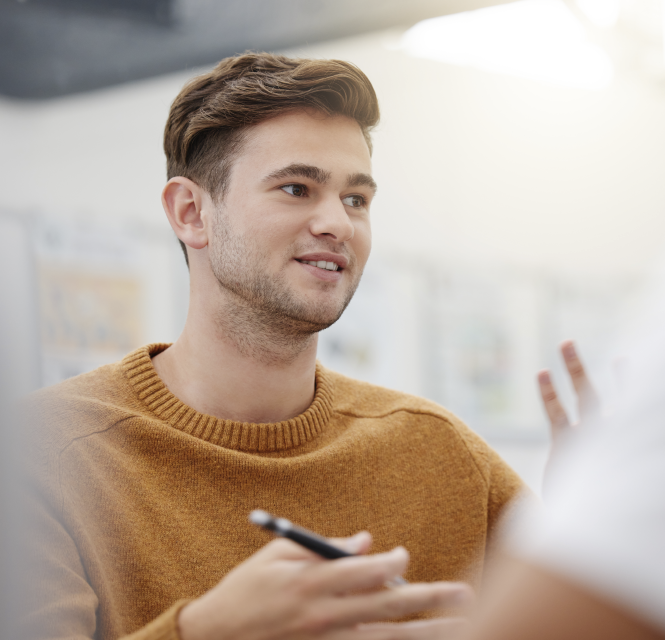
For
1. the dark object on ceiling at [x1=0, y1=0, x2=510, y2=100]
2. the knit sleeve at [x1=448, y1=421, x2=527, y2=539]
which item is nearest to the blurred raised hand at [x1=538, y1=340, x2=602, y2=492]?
the knit sleeve at [x1=448, y1=421, x2=527, y2=539]

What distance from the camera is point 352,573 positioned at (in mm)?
462

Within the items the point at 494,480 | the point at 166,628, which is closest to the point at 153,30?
the point at 494,480

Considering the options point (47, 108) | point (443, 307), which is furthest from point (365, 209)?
point (443, 307)

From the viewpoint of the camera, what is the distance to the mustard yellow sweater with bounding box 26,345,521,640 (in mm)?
752

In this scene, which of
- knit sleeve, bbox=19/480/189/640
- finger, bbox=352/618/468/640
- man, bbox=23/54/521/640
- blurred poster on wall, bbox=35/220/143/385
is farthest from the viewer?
blurred poster on wall, bbox=35/220/143/385

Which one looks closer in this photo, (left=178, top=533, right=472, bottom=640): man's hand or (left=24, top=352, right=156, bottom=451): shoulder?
(left=178, top=533, right=472, bottom=640): man's hand

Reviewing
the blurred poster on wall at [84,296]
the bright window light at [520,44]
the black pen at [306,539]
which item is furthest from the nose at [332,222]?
the bright window light at [520,44]

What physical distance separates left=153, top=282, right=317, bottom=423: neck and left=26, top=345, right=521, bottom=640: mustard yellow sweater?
0.12 ft

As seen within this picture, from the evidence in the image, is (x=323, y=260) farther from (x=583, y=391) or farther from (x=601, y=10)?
(x=601, y=10)

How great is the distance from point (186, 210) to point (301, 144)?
0.21m

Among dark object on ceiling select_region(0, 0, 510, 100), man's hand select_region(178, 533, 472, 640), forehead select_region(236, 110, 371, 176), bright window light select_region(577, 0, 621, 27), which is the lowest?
man's hand select_region(178, 533, 472, 640)

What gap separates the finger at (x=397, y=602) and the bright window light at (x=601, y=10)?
6.04 feet

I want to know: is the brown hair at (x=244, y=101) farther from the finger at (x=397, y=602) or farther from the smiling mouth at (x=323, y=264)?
the finger at (x=397, y=602)

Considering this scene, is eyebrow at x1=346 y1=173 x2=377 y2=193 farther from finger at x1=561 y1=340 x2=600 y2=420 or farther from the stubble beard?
finger at x1=561 y1=340 x2=600 y2=420
